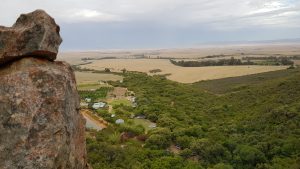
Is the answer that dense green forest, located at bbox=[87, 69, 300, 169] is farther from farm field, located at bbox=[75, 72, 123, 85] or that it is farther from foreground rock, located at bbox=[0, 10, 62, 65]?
farm field, located at bbox=[75, 72, 123, 85]

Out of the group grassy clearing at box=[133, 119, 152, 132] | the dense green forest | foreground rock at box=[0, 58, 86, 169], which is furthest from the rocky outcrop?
grassy clearing at box=[133, 119, 152, 132]

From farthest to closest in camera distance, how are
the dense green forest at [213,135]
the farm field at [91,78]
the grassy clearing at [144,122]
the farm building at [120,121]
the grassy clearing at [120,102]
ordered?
the farm field at [91,78] < the grassy clearing at [120,102] < the grassy clearing at [144,122] < the farm building at [120,121] < the dense green forest at [213,135]

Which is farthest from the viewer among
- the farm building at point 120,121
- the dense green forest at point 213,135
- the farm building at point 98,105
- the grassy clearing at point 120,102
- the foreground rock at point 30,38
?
the grassy clearing at point 120,102

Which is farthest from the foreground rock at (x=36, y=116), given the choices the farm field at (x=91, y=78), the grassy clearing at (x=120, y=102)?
the farm field at (x=91, y=78)

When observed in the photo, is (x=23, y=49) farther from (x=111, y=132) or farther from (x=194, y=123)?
(x=194, y=123)

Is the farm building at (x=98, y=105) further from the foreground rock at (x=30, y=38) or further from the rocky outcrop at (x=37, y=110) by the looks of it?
the rocky outcrop at (x=37, y=110)

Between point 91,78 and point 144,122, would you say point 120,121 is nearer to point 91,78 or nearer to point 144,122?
point 144,122

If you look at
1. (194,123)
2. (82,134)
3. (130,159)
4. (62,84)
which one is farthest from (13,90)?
(194,123)
